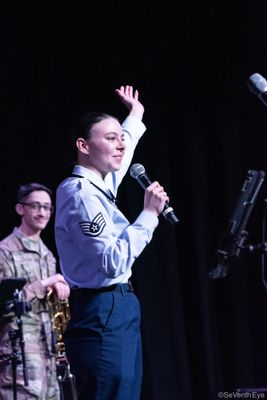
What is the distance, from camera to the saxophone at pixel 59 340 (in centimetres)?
367

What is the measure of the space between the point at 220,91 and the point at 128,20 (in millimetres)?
782

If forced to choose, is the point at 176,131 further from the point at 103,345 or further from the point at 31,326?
the point at 103,345

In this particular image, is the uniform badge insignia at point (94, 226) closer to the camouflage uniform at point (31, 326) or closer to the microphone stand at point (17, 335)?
the microphone stand at point (17, 335)

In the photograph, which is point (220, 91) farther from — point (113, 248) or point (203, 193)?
point (113, 248)

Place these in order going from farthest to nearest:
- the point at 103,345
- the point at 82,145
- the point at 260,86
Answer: the point at 82,145
the point at 260,86
the point at 103,345

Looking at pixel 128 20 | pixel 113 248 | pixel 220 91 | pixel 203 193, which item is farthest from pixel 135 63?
pixel 113 248

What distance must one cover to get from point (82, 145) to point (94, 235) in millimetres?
438

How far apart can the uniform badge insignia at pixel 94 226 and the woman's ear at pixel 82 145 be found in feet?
1.12

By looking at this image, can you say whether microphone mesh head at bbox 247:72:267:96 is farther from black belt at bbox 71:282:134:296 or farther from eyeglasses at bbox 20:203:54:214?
eyeglasses at bbox 20:203:54:214

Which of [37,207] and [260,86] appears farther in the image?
[37,207]

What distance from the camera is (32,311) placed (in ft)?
12.7

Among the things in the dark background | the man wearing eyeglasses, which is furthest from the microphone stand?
the dark background

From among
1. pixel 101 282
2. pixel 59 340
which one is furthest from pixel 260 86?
pixel 59 340

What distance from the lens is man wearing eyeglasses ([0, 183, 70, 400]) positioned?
12.2 feet
